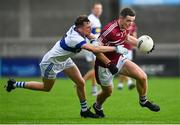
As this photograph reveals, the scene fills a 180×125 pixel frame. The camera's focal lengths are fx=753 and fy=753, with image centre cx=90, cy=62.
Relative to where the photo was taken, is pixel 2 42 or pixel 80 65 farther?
pixel 2 42

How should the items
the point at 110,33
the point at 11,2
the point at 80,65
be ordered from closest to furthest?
the point at 110,33 → the point at 80,65 → the point at 11,2

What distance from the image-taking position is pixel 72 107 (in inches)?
628

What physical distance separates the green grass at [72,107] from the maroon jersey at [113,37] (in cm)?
112

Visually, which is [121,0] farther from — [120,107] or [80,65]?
[120,107]

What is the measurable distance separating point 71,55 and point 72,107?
107 inches

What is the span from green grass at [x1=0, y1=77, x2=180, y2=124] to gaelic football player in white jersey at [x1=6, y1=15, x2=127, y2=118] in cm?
57

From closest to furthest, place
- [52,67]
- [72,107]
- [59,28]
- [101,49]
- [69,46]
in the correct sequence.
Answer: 1. [101,49]
2. [69,46]
3. [52,67]
4. [72,107]
5. [59,28]

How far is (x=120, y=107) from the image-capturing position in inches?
626

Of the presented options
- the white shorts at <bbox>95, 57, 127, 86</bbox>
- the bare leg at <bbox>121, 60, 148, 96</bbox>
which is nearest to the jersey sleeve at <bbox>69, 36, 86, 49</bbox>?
the white shorts at <bbox>95, 57, 127, 86</bbox>

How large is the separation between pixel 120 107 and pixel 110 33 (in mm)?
2820

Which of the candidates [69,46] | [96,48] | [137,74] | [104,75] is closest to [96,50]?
[96,48]

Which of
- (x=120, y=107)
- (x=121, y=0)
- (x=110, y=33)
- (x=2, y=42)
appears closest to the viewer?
(x=110, y=33)

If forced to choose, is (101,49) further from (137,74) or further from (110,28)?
(137,74)

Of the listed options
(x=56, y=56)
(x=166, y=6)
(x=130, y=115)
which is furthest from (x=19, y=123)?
(x=166, y=6)
